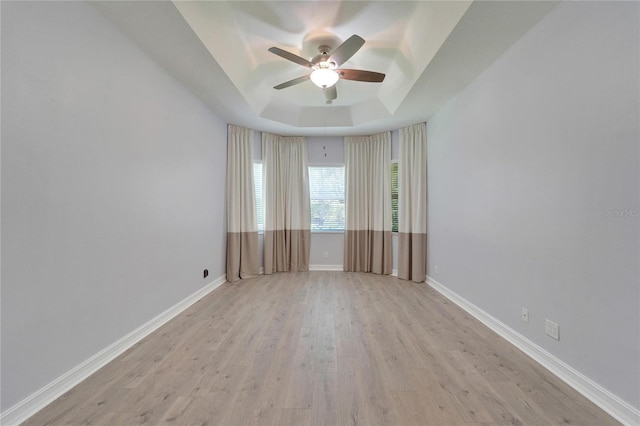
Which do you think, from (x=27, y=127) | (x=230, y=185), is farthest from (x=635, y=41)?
(x=230, y=185)

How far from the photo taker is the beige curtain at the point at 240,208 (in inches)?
160

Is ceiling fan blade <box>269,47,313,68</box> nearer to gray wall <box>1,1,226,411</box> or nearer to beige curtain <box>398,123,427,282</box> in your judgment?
gray wall <box>1,1,226,411</box>

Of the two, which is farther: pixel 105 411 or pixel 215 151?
pixel 215 151

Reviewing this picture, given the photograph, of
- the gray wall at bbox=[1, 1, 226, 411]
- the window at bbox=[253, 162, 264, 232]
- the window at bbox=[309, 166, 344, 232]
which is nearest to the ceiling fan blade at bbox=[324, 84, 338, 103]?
the gray wall at bbox=[1, 1, 226, 411]

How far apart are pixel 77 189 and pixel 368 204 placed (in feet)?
13.0

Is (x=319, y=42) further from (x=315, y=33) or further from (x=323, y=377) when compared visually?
(x=323, y=377)

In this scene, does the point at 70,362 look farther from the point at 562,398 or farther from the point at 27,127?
the point at 562,398

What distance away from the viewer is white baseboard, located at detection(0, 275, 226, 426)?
4.50 feet

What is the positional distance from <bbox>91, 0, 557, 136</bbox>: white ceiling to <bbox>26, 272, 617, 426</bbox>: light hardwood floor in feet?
8.64

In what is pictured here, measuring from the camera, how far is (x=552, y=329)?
6.01 feet

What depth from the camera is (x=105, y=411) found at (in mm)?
1449

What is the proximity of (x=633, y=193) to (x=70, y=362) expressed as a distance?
11.9 ft

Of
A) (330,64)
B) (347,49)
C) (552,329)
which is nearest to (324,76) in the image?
(330,64)

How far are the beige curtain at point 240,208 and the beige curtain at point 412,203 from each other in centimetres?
259
